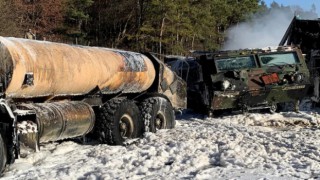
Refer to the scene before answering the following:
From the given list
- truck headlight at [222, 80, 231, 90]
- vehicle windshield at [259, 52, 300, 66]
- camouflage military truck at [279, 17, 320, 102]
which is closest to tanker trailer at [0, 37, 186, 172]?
truck headlight at [222, 80, 231, 90]

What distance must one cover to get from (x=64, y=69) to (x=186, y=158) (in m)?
2.26

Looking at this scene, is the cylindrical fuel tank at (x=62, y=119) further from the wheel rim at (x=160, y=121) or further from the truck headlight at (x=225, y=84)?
the truck headlight at (x=225, y=84)

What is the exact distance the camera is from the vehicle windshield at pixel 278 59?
14180 millimetres

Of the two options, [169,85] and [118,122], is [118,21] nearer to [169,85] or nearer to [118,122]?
Answer: [169,85]

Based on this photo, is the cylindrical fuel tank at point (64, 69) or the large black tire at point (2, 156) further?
the cylindrical fuel tank at point (64, 69)

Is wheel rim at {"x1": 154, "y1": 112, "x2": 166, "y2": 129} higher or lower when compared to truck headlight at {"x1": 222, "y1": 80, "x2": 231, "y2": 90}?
lower

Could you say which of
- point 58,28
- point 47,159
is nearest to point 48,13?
point 58,28

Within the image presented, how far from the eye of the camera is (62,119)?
7.88 m

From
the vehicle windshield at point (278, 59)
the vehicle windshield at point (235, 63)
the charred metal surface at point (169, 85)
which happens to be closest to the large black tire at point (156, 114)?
the charred metal surface at point (169, 85)

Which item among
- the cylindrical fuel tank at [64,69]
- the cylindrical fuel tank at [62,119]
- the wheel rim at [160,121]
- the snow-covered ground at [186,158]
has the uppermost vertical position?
the cylindrical fuel tank at [64,69]

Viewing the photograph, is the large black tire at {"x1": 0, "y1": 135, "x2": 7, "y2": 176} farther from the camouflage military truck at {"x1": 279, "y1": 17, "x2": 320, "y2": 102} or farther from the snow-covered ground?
the camouflage military truck at {"x1": 279, "y1": 17, "x2": 320, "y2": 102}

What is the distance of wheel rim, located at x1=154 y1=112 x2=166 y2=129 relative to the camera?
36.2 feet

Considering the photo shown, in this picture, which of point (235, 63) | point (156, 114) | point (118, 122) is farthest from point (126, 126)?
point (235, 63)

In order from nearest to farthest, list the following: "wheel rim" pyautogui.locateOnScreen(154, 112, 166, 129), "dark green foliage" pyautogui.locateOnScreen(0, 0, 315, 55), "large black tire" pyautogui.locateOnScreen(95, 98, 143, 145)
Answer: "large black tire" pyautogui.locateOnScreen(95, 98, 143, 145) < "wheel rim" pyautogui.locateOnScreen(154, 112, 166, 129) < "dark green foliage" pyautogui.locateOnScreen(0, 0, 315, 55)
